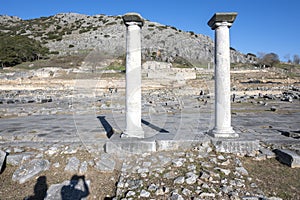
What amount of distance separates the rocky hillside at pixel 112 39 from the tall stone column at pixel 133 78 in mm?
36708

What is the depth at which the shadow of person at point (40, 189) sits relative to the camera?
448 cm

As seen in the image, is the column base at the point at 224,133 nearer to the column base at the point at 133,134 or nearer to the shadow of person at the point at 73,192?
the column base at the point at 133,134

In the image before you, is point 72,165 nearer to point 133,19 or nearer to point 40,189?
point 40,189

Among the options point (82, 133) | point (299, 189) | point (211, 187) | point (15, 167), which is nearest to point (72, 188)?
point (15, 167)

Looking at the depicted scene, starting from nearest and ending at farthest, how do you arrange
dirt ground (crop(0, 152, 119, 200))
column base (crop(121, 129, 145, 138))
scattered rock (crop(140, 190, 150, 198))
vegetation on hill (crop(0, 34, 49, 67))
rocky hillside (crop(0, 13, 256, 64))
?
1. scattered rock (crop(140, 190, 150, 198))
2. dirt ground (crop(0, 152, 119, 200))
3. column base (crop(121, 129, 145, 138))
4. vegetation on hill (crop(0, 34, 49, 67))
5. rocky hillside (crop(0, 13, 256, 64))

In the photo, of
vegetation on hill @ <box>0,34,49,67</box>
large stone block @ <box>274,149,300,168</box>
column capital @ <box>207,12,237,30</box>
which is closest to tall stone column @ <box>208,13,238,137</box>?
column capital @ <box>207,12,237,30</box>

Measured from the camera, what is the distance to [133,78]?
6.35 metres

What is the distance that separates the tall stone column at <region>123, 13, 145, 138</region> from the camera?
629cm

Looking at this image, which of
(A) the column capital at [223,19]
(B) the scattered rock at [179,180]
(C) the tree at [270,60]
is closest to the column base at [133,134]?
(B) the scattered rock at [179,180]

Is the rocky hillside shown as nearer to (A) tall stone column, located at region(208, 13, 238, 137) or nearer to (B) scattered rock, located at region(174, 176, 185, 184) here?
(A) tall stone column, located at region(208, 13, 238, 137)

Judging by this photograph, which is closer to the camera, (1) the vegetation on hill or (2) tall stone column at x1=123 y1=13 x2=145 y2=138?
(2) tall stone column at x1=123 y1=13 x2=145 y2=138

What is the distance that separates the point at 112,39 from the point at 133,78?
60.2m

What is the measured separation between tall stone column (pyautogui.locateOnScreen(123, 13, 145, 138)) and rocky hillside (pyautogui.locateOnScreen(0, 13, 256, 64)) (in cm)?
3671

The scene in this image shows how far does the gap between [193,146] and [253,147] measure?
4.84 ft
